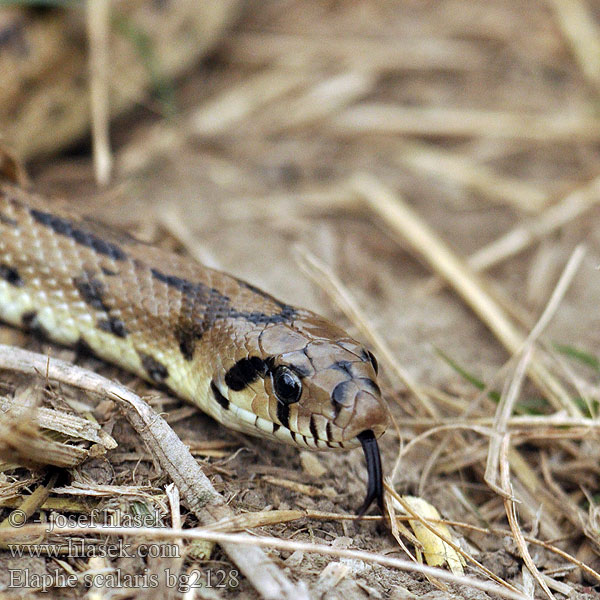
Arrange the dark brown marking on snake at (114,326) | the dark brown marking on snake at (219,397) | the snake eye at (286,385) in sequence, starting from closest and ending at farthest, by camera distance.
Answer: the snake eye at (286,385) → the dark brown marking on snake at (219,397) → the dark brown marking on snake at (114,326)

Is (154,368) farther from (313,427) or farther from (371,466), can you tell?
(371,466)

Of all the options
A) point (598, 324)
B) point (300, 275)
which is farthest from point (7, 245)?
point (598, 324)

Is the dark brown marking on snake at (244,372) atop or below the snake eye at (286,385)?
atop

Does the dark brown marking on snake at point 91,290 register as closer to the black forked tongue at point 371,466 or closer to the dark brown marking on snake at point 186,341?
the dark brown marking on snake at point 186,341

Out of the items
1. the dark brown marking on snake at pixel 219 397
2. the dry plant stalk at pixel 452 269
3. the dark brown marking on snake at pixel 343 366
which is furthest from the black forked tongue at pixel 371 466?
the dry plant stalk at pixel 452 269

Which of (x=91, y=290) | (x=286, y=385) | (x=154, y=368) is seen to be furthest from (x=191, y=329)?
(x=286, y=385)

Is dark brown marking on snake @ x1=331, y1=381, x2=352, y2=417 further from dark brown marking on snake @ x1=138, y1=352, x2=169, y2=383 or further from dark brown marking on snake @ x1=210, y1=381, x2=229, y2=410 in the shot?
dark brown marking on snake @ x1=138, y1=352, x2=169, y2=383

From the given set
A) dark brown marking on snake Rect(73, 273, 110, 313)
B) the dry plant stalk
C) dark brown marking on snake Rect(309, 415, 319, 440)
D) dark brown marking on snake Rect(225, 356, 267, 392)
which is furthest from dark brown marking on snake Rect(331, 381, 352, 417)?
the dry plant stalk
